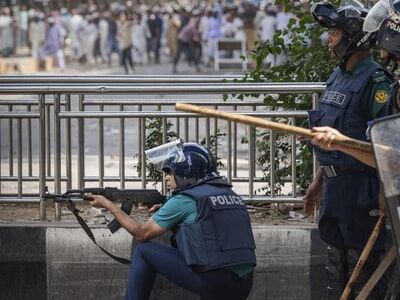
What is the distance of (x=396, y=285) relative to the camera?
19.4 ft

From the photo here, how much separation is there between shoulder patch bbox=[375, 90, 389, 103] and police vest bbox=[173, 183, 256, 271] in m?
0.91

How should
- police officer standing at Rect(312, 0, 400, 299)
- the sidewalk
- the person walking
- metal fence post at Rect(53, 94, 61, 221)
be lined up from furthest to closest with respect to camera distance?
the sidewalk → the person walking → metal fence post at Rect(53, 94, 61, 221) → police officer standing at Rect(312, 0, 400, 299)

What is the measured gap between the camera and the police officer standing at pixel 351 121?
21.4 feet

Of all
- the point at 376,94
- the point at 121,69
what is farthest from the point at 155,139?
the point at 121,69

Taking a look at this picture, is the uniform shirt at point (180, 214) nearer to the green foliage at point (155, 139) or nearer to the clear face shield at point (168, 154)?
the clear face shield at point (168, 154)

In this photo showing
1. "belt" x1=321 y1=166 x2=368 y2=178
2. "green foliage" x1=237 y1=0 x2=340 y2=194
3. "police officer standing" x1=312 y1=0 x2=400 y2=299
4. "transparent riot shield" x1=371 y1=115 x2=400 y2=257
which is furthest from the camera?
"green foliage" x1=237 y1=0 x2=340 y2=194

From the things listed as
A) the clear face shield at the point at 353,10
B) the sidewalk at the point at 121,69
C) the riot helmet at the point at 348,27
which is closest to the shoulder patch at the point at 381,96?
the riot helmet at the point at 348,27

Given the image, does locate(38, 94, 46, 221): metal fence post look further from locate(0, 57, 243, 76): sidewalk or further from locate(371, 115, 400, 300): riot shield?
locate(0, 57, 243, 76): sidewalk

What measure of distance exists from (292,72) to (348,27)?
2.31m

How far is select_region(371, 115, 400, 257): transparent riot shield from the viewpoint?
5.19 metres

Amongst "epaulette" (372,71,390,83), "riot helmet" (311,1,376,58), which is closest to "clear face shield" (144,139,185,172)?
"riot helmet" (311,1,376,58)

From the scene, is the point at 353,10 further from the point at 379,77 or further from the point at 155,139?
the point at 155,139

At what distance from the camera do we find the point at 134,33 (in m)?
39.7

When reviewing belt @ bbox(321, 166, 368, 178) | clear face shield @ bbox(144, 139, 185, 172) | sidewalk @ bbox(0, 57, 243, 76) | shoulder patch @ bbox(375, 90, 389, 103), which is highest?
shoulder patch @ bbox(375, 90, 389, 103)
